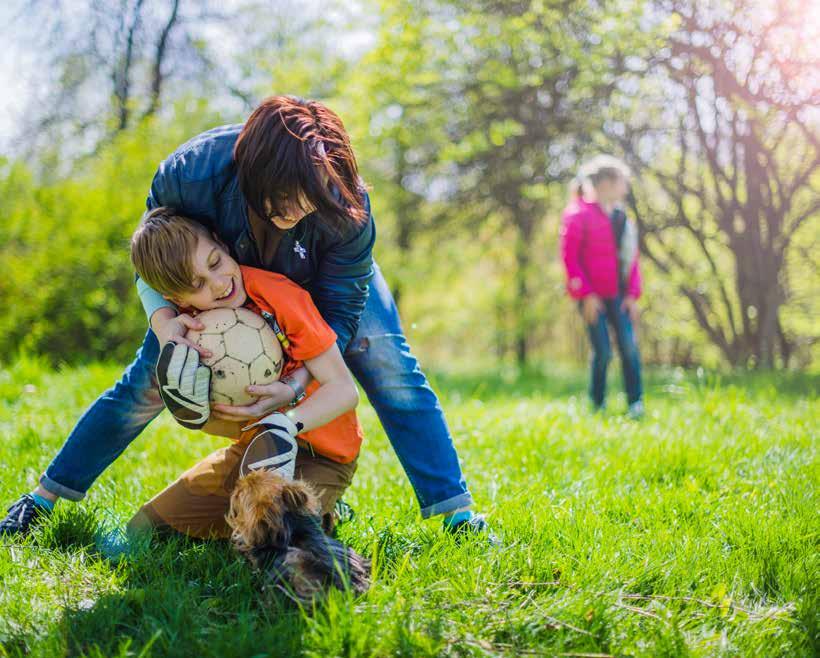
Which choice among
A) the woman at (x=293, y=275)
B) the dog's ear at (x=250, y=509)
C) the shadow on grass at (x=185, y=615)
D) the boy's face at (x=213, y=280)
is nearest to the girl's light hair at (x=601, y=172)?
the woman at (x=293, y=275)

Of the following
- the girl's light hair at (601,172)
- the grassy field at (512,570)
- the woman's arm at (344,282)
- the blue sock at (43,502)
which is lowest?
the grassy field at (512,570)

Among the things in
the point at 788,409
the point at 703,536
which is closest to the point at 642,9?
the point at 788,409

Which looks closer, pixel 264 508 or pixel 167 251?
pixel 264 508

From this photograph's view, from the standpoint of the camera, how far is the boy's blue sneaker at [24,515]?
250cm

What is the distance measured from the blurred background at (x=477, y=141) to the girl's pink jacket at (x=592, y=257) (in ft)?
4.69

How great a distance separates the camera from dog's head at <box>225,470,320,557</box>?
1.87 m

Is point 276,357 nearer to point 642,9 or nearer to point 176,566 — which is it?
point 176,566

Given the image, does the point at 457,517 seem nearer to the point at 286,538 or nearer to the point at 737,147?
the point at 286,538

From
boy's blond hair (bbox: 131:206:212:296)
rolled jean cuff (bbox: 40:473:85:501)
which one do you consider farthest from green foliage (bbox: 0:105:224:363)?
boy's blond hair (bbox: 131:206:212:296)

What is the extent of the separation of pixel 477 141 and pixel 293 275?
7834mm

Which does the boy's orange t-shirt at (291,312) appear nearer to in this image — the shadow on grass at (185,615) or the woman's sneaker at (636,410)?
the shadow on grass at (185,615)

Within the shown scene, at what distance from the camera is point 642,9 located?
21.6 feet

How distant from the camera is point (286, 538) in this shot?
6.28ft

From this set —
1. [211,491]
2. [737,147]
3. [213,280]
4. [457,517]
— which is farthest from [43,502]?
[737,147]
